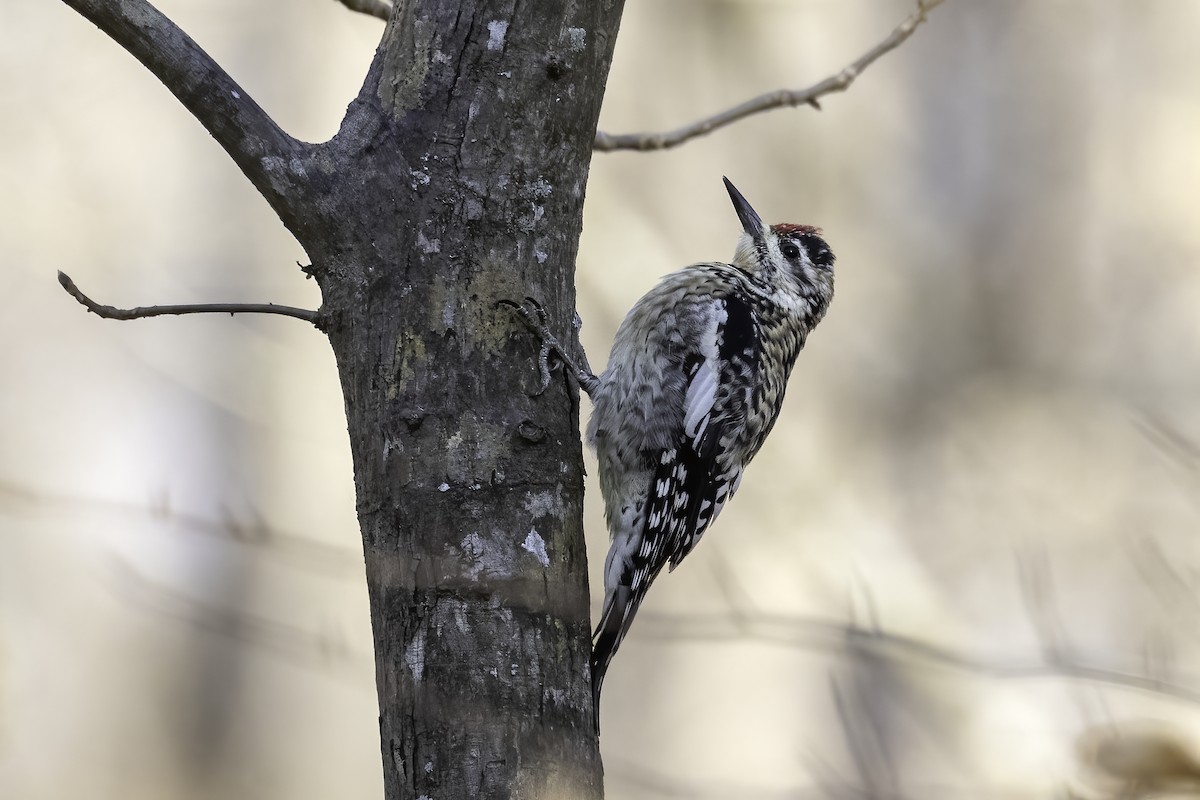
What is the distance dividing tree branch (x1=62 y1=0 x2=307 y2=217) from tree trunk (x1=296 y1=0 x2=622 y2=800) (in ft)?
0.15

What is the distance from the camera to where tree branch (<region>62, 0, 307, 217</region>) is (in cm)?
174

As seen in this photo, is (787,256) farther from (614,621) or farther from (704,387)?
(614,621)

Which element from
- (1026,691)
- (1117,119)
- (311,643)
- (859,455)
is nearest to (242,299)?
(311,643)

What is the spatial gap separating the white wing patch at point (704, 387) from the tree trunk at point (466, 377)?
1.14 meters

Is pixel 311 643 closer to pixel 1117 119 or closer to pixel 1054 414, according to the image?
pixel 1054 414

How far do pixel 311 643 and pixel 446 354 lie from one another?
3.83 meters

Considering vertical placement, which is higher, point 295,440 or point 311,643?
point 295,440

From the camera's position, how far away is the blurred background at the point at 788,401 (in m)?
5.21

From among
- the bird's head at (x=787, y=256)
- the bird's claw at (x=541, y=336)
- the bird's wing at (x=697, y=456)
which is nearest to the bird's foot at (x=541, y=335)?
the bird's claw at (x=541, y=336)

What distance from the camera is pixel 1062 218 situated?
691 centimetres

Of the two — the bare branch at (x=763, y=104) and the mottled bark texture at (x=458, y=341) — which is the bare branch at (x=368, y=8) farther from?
the mottled bark texture at (x=458, y=341)

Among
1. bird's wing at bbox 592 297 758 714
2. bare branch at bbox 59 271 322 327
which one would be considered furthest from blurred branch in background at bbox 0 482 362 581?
bare branch at bbox 59 271 322 327

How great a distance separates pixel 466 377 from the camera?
74.1 inches

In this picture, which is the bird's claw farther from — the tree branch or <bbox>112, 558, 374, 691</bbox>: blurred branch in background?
<bbox>112, 558, 374, 691</bbox>: blurred branch in background
